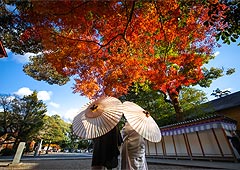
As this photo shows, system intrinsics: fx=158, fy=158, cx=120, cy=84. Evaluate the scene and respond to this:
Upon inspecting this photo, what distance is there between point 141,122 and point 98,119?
3.34 feet

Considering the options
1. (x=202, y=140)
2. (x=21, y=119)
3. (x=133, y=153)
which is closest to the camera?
(x=133, y=153)

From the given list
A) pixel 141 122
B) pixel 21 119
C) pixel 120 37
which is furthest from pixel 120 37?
pixel 21 119

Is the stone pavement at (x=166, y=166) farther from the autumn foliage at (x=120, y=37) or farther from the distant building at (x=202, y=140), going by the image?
the autumn foliage at (x=120, y=37)

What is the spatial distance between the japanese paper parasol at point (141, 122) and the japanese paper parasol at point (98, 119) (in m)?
0.30

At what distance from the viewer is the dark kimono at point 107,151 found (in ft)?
10.4

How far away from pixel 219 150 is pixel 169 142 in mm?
4339

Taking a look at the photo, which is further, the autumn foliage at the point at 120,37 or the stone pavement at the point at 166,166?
the stone pavement at the point at 166,166

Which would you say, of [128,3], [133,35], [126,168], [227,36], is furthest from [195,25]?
[126,168]

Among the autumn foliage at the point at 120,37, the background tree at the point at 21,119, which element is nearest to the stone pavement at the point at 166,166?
the autumn foliage at the point at 120,37

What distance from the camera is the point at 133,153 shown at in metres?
3.91

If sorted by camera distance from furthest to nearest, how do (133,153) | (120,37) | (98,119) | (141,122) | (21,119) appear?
(21,119)
(120,37)
(133,153)
(141,122)
(98,119)

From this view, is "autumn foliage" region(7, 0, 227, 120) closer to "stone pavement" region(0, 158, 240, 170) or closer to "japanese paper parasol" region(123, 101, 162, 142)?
"japanese paper parasol" region(123, 101, 162, 142)

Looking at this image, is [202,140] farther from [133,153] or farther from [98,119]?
[98,119]

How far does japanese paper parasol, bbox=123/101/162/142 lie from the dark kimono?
457 mm
